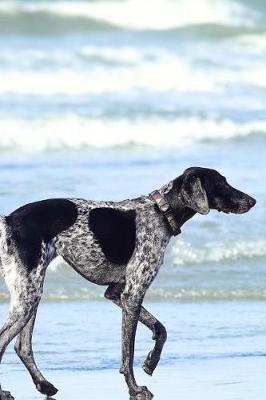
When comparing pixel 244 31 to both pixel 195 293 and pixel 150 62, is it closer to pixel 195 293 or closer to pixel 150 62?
pixel 150 62

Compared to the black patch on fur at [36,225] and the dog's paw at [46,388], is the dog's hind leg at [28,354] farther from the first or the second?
the black patch on fur at [36,225]

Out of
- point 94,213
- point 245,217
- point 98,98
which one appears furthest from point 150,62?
point 94,213

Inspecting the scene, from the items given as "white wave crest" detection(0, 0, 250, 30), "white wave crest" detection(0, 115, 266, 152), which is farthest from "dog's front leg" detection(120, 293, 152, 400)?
"white wave crest" detection(0, 0, 250, 30)

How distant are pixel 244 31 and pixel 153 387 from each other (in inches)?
964

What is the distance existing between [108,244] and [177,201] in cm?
44

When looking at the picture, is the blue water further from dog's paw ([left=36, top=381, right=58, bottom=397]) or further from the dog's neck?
dog's paw ([left=36, top=381, right=58, bottom=397])

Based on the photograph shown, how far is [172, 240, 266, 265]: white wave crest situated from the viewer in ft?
37.9

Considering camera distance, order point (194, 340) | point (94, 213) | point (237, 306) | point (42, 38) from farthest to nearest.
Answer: point (42, 38) → point (237, 306) → point (194, 340) → point (94, 213)

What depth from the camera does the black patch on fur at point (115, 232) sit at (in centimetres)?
772

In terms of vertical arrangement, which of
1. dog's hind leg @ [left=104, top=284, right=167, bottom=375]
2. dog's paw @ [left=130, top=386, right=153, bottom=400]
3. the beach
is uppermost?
dog's hind leg @ [left=104, top=284, right=167, bottom=375]

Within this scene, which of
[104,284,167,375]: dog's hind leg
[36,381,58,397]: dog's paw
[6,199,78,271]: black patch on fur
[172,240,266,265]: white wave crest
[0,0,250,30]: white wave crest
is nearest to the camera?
[6,199,78,271]: black patch on fur

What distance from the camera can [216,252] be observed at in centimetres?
1169

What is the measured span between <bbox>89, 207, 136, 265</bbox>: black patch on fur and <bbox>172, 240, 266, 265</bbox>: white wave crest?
373cm

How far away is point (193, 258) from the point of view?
37.9 feet
